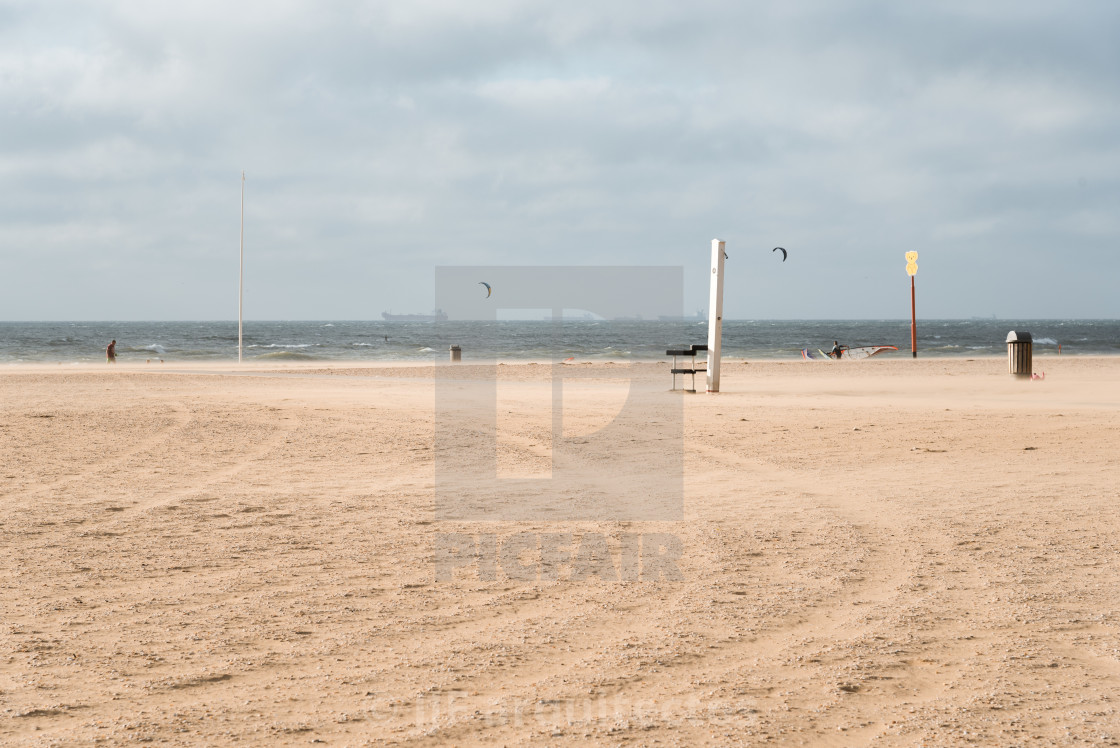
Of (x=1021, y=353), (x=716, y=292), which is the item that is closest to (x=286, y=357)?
(x=716, y=292)

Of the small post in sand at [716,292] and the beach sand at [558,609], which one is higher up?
the small post in sand at [716,292]

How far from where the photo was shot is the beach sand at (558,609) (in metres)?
2.86

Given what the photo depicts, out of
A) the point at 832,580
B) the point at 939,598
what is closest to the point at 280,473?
the point at 832,580

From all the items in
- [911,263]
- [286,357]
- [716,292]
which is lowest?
[286,357]

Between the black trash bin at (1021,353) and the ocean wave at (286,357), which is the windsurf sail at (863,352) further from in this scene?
the ocean wave at (286,357)

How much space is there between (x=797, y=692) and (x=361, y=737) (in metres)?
1.48

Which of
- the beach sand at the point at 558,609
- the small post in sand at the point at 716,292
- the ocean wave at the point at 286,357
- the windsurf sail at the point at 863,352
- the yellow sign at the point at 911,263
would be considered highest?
the yellow sign at the point at 911,263

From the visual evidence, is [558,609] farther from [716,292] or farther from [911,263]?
[911,263]

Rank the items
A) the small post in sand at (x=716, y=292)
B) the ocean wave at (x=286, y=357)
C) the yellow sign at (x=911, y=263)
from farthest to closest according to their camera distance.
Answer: the ocean wave at (x=286, y=357)
the yellow sign at (x=911, y=263)
the small post in sand at (x=716, y=292)

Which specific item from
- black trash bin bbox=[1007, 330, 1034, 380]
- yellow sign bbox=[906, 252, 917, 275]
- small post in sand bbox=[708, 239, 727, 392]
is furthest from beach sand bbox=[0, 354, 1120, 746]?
yellow sign bbox=[906, 252, 917, 275]

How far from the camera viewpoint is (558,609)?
399 centimetres

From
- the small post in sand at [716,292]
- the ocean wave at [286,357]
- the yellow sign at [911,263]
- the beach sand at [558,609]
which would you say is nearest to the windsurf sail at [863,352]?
the yellow sign at [911,263]

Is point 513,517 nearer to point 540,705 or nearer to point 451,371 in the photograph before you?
point 540,705

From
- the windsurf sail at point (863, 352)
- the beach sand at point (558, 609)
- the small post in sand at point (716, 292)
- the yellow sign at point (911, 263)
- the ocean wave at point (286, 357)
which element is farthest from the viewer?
the ocean wave at point (286, 357)
